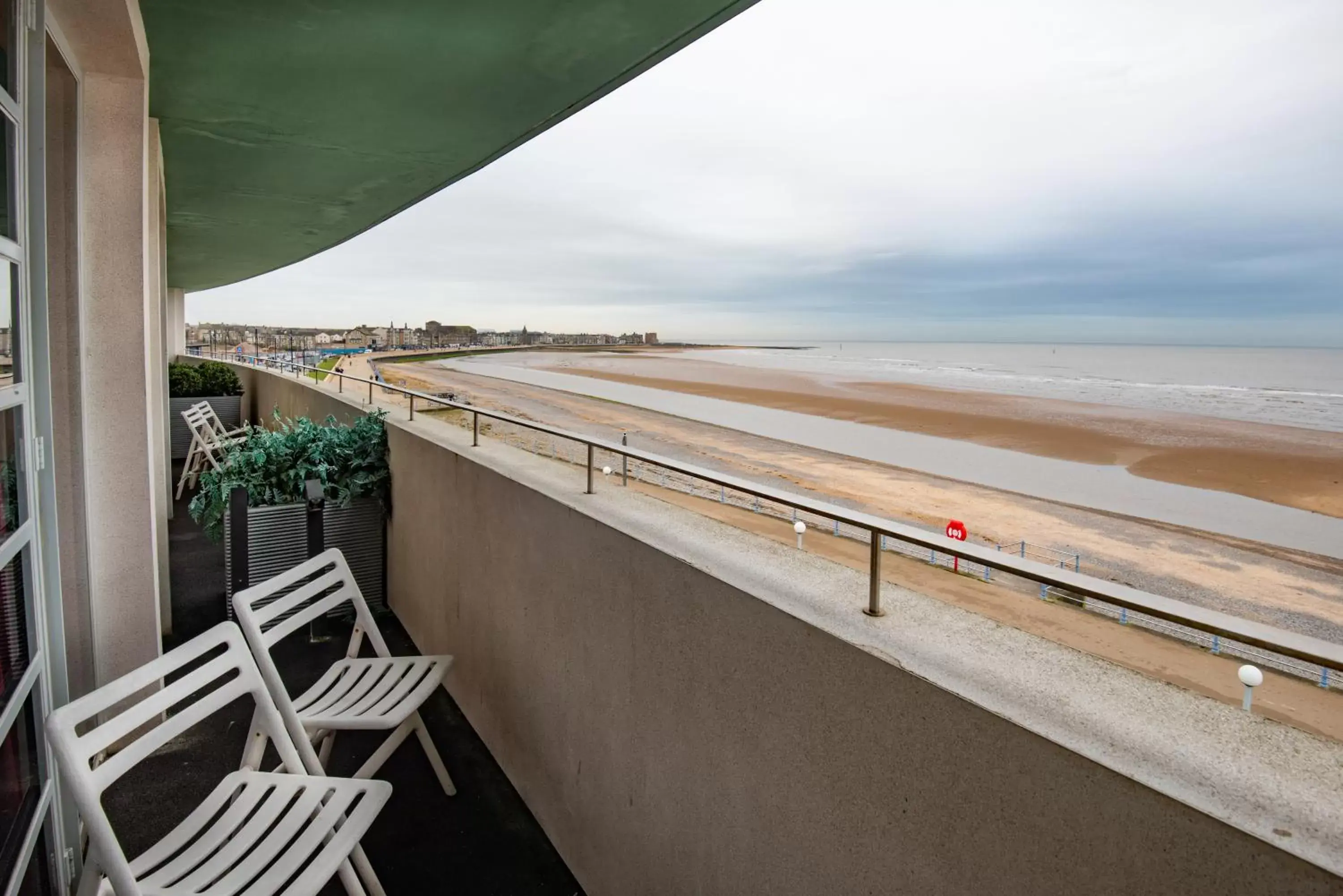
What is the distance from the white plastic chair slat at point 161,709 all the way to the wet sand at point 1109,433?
9.57 metres

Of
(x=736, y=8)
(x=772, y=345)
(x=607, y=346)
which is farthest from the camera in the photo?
Answer: (x=772, y=345)

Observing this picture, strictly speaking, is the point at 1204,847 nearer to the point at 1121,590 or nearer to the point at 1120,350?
the point at 1121,590

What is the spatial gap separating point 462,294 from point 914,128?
105 feet

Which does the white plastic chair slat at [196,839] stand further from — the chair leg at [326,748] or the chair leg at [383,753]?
the chair leg at [326,748]

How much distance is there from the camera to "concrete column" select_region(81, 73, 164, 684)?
3010mm

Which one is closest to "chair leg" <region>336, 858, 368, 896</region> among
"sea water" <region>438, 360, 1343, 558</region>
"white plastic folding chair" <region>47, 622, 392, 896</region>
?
"white plastic folding chair" <region>47, 622, 392, 896</region>

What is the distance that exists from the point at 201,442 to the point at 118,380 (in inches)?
166

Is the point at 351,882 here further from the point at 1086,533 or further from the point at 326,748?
the point at 1086,533

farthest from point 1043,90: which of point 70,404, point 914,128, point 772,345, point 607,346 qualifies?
point 772,345

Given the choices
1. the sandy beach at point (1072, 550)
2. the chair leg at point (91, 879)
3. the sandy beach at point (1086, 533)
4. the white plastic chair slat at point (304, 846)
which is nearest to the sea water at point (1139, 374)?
the sandy beach at point (1086, 533)

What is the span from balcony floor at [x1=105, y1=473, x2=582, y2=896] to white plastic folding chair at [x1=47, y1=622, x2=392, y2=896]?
11.8 inches

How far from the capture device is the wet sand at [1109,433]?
9.48 metres

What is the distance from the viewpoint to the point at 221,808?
77.0 inches

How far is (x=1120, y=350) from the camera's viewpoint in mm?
65062
